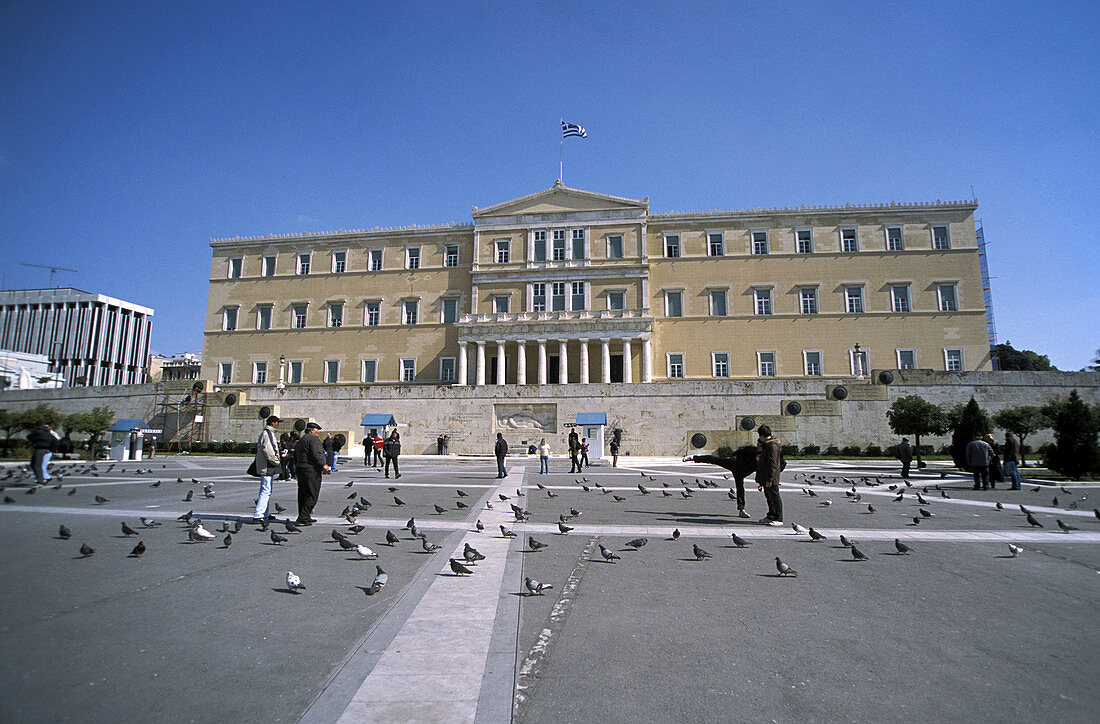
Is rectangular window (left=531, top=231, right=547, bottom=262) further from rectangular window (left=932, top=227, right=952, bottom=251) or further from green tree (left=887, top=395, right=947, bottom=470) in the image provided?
rectangular window (left=932, top=227, right=952, bottom=251)

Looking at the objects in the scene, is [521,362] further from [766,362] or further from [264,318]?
[264,318]

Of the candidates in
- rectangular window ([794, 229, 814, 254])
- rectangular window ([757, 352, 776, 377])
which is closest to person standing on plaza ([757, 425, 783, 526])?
rectangular window ([757, 352, 776, 377])

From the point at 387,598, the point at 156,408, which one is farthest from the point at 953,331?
the point at 156,408

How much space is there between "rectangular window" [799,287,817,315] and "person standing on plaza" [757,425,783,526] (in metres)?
42.0

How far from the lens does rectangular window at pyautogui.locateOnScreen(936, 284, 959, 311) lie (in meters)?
46.9

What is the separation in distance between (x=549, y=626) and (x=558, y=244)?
4840 centimetres

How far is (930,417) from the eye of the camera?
26844mm

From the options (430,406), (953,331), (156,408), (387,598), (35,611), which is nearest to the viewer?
(35,611)

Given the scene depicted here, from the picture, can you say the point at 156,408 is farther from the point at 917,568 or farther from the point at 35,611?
the point at 917,568

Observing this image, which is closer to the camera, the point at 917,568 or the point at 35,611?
the point at 35,611

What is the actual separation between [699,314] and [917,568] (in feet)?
144

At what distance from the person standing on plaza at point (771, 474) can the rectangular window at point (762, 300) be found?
41.2m

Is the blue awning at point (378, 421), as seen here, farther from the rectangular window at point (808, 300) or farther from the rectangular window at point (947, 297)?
the rectangular window at point (947, 297)

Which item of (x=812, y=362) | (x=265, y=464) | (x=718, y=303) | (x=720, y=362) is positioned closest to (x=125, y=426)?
(x=265, y=464)
